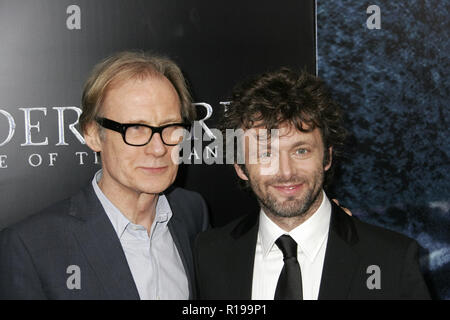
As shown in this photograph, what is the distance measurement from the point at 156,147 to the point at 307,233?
29.5 inches

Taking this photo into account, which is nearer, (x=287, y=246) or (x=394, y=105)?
(x=287, y=246)

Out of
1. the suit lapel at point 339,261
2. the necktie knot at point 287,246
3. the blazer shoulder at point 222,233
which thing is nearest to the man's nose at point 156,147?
the blazer shoulder at point 222,233

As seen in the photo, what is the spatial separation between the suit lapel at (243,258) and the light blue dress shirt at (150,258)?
266 mm

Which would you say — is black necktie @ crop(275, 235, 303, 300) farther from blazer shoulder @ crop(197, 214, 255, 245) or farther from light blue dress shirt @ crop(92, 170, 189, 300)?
light blue dress shirt @ crop(92, 170, 189, 300)

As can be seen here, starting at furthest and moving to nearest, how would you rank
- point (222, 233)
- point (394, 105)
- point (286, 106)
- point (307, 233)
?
point (394, 105) → point (222, 233) → point (286, 106) → point (307, 233)

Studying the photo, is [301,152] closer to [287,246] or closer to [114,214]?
[287,246]

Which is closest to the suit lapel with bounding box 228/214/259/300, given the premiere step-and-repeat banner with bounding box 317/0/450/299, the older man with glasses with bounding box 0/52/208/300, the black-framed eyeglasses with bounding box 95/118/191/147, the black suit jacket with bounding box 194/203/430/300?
the black suit jacket with bounding box 194/203/430/300

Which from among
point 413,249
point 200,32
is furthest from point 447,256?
point 200,32

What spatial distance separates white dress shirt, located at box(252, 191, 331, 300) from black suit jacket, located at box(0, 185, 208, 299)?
533 mm

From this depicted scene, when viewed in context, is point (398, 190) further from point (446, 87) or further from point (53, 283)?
point (53, 283)

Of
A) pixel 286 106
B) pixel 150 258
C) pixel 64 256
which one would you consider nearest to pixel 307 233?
pixel 286 106

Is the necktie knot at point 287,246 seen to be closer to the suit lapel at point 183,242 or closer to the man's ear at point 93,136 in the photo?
the suit lapel at point 183,242

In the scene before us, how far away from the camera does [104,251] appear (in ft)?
5.99

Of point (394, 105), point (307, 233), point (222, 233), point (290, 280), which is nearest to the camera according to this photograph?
point (290, 280)
